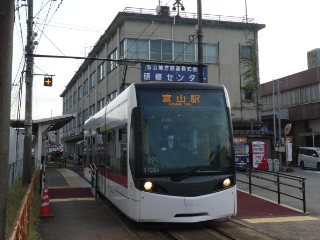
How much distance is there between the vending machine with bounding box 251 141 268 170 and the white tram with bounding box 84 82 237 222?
21.1m

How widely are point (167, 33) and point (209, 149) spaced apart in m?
28.5

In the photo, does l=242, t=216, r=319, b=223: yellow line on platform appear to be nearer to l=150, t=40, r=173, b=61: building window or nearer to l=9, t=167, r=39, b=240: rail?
l=9, t=167, r=39, b=240: rail

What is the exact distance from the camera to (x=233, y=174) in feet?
31.5

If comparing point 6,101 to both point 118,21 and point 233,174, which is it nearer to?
point 233,174

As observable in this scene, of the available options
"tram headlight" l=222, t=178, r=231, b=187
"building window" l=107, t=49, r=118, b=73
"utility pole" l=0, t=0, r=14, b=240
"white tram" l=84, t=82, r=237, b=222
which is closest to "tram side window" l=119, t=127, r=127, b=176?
"white tram" l=84, t=82, r=237, b=222

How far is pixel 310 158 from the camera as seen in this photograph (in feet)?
114

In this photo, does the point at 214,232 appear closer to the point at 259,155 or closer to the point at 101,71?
the point at 259,155

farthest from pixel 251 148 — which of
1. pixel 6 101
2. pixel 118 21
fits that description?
pixel 6 101

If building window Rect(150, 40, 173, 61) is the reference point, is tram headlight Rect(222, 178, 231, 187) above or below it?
below

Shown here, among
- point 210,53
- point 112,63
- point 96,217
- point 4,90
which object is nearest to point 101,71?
point 112,63

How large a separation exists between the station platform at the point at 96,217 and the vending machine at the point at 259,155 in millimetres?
14916

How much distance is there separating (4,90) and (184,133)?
5.21m

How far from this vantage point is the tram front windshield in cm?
923

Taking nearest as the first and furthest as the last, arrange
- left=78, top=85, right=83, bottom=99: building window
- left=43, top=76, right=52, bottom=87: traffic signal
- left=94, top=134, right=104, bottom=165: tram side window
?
left=94, top=134, right=104, bottom=165: tram side window
left=43, top=76, right=52, bottom=87: traffic signal
left=78, top=85, right=83, bottom=99: building window
